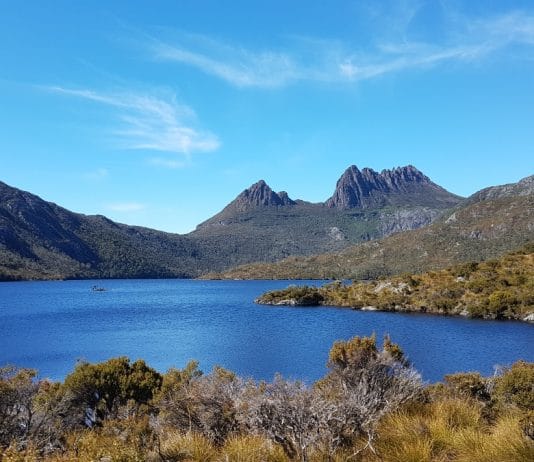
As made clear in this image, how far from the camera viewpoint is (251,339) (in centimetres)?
5662

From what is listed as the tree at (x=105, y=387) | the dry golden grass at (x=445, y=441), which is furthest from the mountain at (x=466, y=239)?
the dry golden grass at (x=445, y=441)

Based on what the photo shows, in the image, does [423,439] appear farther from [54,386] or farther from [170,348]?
[170,348]

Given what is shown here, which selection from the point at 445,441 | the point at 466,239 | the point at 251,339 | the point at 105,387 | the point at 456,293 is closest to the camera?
the point at 445,441

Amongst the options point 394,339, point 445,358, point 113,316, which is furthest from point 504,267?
point 113,316

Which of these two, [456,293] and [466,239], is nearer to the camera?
[456,293]

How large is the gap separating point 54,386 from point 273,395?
1576 cm

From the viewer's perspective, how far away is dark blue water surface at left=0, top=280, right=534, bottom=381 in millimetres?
41500

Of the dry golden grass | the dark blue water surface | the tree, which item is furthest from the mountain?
the dry golden grass

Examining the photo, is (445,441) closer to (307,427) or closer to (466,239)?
(307,427)

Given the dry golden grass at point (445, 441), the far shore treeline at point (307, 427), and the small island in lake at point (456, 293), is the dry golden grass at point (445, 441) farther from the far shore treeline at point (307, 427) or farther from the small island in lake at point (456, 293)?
the small island in lake at point (456, 293)

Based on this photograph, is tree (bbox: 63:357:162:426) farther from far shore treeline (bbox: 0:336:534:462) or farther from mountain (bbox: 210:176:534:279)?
mountain (bbox: 210:176:534:279)

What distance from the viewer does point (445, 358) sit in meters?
42.4

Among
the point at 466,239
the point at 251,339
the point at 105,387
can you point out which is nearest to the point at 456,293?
the point at 251,339

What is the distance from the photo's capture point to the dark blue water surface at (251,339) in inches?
1634
